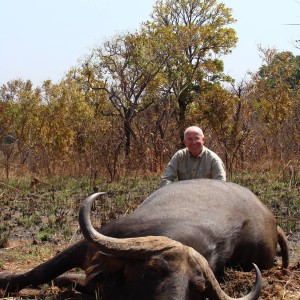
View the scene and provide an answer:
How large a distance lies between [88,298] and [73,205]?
16.9 ft

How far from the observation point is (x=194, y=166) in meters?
7.22

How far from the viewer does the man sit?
279 inches

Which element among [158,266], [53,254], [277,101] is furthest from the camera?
[277,101]

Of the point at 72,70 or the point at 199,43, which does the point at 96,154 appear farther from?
the point at 199,43

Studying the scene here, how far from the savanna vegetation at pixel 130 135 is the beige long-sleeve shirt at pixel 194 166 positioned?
1132 mm

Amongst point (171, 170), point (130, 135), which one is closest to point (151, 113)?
point (130, 135)

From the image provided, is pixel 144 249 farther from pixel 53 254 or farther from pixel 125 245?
pixel 53 254

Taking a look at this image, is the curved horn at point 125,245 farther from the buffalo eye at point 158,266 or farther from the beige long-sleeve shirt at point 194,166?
the beige long-sleeve shirt at point 194,166

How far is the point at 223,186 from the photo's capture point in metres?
5.63

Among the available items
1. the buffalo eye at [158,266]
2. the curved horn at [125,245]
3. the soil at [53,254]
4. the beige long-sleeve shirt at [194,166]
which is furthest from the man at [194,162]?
the buffalo eye at [158,266]

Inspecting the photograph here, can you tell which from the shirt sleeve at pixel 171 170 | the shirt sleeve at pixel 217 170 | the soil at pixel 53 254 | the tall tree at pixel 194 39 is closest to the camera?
the soil at pixel 53 254

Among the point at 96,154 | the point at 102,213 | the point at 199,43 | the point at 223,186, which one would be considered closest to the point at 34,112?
the point at 96,154

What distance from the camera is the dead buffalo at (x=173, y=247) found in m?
3.61

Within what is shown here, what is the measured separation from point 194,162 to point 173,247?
3558mm
